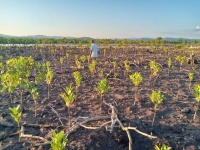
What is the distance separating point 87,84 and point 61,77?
5.78 feet

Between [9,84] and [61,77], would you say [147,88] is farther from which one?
[9,84]

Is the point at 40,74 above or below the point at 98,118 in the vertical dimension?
above

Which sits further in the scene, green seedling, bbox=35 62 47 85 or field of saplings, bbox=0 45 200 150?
green seedling, bbox=35 62 47 85

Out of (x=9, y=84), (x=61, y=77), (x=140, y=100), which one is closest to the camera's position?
(x=9, y=84)

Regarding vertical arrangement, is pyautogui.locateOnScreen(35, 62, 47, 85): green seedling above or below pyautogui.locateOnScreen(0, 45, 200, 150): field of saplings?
above

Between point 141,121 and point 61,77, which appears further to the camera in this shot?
point 61,77

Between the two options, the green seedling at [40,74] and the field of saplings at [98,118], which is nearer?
the field of saplings at [98,118]

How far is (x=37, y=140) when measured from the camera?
4.26m

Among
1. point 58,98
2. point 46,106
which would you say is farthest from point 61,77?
point 46,106

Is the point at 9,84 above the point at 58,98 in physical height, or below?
above

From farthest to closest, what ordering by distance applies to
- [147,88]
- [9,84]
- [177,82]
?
1. [177,82]
2. [147,88]
3. [9,84]

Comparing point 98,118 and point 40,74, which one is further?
point 40,74

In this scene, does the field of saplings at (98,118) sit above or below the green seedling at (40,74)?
below

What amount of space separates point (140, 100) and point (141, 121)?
1.62 metres
